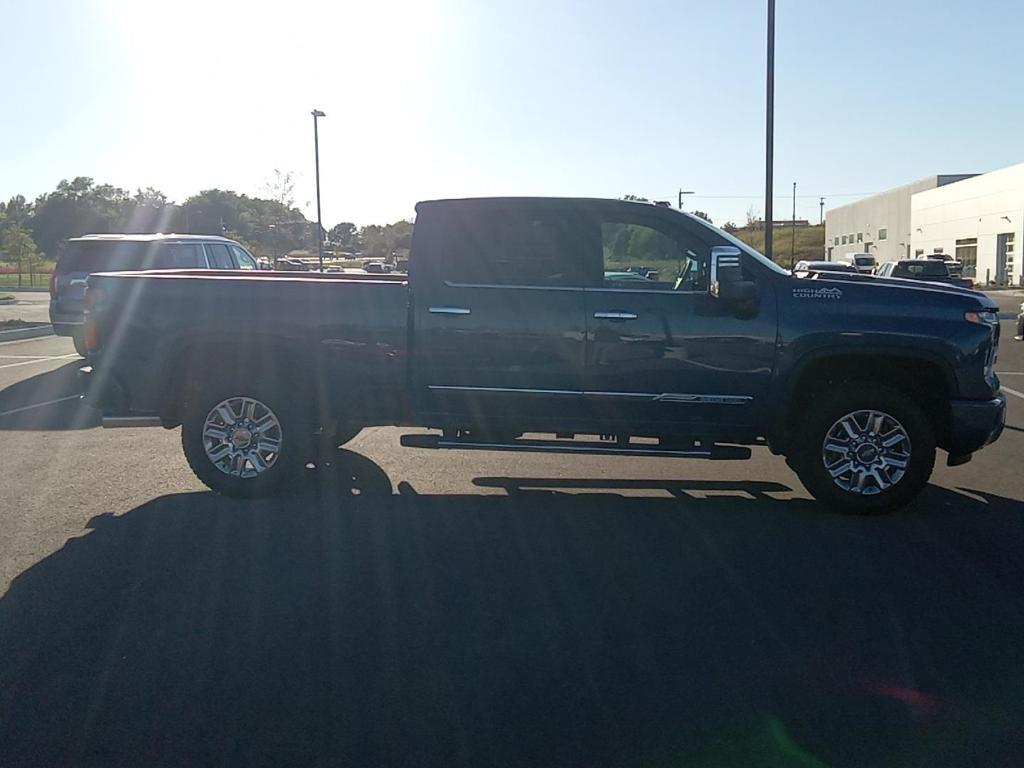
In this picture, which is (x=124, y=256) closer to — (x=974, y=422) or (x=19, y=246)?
(x=974, y=422)

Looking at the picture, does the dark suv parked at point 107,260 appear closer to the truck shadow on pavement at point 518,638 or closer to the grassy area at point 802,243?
the truck shadow on pavement at point 518,638

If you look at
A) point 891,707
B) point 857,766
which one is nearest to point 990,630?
point 891,707

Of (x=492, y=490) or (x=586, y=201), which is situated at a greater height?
(x=586, y=201)

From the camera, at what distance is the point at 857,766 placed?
12.6 feet

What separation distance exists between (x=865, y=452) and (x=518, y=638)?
343 cm

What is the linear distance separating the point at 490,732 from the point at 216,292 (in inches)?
184

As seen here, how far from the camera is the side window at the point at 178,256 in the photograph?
51.2ft

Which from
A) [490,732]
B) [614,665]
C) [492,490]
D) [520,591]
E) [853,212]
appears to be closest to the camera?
[490,732]

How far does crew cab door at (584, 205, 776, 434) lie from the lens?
7.28 meters

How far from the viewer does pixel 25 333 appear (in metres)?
22.4

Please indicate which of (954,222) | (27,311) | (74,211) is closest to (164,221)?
(74,211)

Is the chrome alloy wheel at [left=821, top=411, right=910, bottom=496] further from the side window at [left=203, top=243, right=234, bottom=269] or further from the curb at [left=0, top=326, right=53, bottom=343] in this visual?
the curb at [left=0, top=326, right=53, bottom=343]

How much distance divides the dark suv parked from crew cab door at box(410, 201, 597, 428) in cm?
917

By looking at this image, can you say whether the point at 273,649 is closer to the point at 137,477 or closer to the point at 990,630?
the point at 990,630
